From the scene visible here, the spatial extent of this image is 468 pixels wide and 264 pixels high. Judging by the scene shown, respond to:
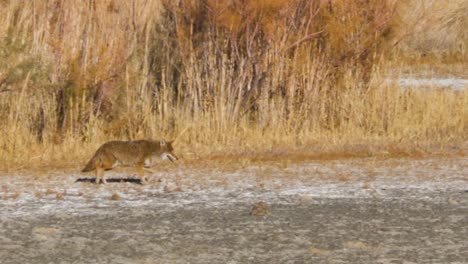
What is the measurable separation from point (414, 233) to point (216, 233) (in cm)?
159

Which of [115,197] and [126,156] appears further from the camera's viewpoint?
[126,156]

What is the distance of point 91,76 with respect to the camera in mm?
14578

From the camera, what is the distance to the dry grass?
46.4ft

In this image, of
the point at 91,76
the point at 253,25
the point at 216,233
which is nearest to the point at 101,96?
the point at 91,76

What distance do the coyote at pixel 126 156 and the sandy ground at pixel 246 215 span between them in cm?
20

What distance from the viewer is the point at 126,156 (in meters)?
11.2

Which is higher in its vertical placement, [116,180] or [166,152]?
[166,152]

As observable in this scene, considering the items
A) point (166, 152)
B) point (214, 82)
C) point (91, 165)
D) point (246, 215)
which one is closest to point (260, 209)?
point (246, 215)

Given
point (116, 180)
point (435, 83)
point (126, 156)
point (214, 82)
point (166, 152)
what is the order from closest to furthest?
point (126, 156), point (166, 152), point (116, 180), point (214, 82), point (435, 83)

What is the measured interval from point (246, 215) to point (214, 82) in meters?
6.20

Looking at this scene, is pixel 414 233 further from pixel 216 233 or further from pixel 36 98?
pixel 36 98

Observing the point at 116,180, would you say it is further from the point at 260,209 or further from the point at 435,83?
the point at 435,83

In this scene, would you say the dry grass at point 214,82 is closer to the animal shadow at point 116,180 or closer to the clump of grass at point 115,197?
the animal shadow at point 116,180

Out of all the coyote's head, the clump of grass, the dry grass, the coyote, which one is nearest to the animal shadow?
the coyote
